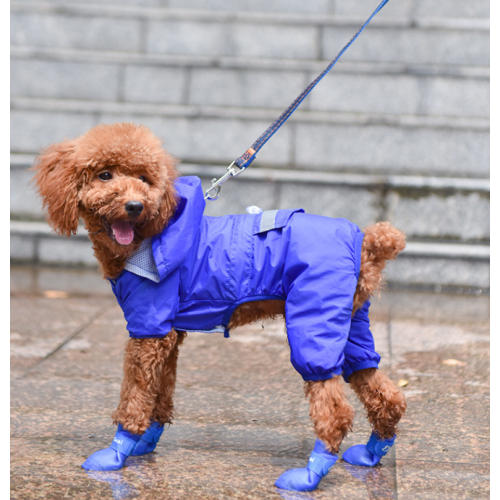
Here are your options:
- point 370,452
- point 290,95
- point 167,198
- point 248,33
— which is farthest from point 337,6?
point 370,452

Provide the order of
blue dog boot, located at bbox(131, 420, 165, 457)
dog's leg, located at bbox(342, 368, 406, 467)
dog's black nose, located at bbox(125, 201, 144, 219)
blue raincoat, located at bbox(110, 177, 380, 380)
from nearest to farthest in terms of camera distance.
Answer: dog's black nose, located at bbox(125, 201, 144, 219)
blue raincoat, located at bbox(110, 177, 380, 380)
dog's leg, located at bbox(342, 368, 406, 467)
blue dog boot, located at bbox(131, 420, 165, 457)

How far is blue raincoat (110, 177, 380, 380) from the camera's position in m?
3.05

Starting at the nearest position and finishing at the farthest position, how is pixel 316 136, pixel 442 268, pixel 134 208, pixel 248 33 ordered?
pixel 134 208
pixel 442 268
pixel 316 136
pixel 248 33

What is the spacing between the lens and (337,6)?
25.2 feet

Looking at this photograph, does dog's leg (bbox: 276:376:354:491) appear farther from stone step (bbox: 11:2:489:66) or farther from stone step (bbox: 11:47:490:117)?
stone step (bbox: 11:2:489:66)

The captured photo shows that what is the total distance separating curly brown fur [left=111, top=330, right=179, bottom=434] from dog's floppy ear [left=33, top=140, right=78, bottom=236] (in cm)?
67

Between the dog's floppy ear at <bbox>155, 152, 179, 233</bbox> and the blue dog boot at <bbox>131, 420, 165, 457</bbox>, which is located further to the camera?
the blue dog boot at <bbox>131, 420, 165, 457</bbox>

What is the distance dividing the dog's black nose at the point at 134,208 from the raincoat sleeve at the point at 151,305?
14.1 inches

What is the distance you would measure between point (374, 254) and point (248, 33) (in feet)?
17.0

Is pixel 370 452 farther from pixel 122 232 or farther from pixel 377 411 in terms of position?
pixel 122 232

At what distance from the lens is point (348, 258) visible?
3.15 metres

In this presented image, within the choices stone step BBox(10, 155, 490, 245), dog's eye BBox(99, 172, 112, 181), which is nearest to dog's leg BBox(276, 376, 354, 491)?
dog's eye BBox(99, 172, 112, 181)

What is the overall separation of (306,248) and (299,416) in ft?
4.19

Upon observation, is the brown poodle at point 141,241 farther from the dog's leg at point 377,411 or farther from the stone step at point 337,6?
the stone step at point 337,6
